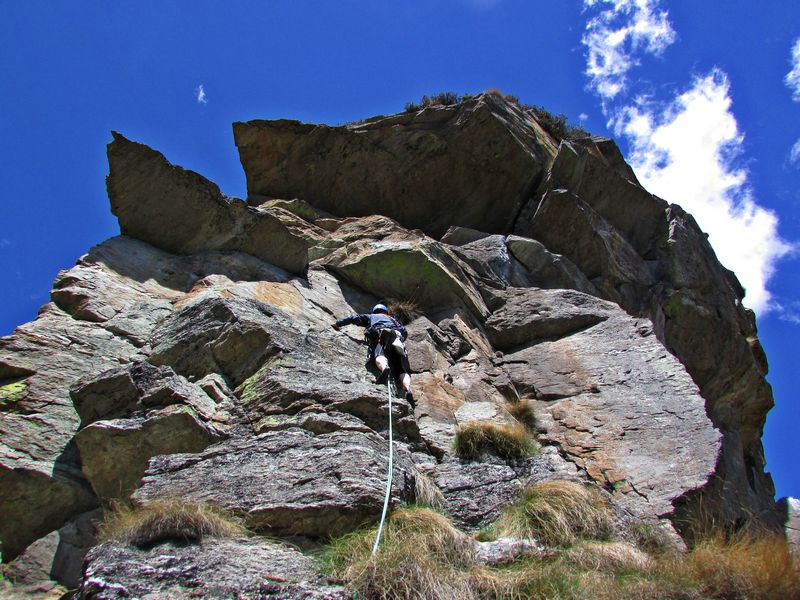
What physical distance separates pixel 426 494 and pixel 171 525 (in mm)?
2729

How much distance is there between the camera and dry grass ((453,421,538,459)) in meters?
8.63

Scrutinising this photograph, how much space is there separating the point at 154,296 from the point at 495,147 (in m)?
11.3

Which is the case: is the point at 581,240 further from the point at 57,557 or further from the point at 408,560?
the point at 57,557

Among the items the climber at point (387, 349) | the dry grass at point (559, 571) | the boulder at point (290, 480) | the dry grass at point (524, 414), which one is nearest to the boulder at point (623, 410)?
the dry grass at point (524, 414)

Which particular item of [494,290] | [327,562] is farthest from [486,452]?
[494,290]

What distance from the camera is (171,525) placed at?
575cm

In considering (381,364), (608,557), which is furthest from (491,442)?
(608,557)

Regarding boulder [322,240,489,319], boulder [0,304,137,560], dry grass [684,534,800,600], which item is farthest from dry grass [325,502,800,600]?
boulder [322,240,489,319]

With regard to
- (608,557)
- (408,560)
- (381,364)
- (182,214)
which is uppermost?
(182,214)

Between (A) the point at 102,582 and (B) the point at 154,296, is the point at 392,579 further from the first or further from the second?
(B) the point at 154,296

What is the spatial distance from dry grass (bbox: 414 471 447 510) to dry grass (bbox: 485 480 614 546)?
70cm

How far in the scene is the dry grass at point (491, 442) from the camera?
8633 mm

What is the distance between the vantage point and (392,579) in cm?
533

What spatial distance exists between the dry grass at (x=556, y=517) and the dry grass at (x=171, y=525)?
2625 mm
